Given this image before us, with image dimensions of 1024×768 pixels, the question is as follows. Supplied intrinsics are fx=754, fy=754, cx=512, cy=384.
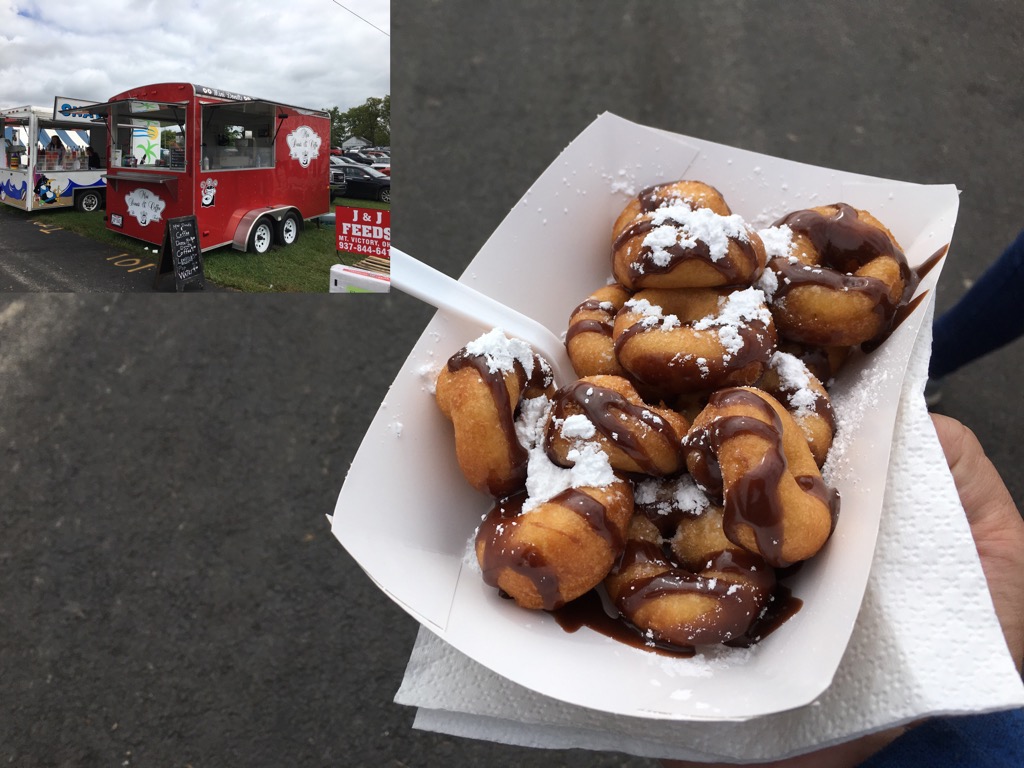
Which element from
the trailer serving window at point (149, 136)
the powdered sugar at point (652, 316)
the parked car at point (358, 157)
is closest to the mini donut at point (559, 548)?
the powdered sugar at point (652, 316)

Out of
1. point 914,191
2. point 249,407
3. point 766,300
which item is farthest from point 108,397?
point 914,191

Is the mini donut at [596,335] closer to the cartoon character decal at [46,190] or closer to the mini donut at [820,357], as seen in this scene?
the mini donut at [820,357]

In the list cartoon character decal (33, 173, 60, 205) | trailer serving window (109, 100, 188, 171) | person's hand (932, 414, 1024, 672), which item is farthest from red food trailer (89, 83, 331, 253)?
person's hand (932, 414, 1024, 672)

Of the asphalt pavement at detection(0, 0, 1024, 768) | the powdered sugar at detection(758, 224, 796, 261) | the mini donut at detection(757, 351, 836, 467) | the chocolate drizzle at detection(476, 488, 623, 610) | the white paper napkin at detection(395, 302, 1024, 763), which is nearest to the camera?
the white paper napkin at detection(395, 302, 1024, 763)

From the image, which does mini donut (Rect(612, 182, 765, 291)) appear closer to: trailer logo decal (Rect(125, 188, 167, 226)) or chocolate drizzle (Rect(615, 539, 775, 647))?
chocolate drizzle (Rect(615, 539, 775, 647))

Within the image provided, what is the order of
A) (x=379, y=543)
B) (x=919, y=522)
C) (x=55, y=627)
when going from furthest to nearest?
1. (x=55, y=627)
2. (x=379, y=543)
3. (x=919, y=522)

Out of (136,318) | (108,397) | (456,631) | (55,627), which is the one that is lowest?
(55,627)

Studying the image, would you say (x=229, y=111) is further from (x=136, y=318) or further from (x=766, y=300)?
(x=766, y=300)
